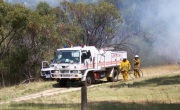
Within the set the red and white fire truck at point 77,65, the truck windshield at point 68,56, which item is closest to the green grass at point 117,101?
the red and white fire truck at point 77,65

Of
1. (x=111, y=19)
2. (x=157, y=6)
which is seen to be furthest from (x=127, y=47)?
(x=157, y=6)

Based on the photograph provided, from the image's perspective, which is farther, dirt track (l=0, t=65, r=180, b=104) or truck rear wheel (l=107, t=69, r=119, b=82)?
truck rear wheel (l=107, t=69, r=119, b=82)

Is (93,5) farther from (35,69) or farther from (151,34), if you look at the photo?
(151,34)

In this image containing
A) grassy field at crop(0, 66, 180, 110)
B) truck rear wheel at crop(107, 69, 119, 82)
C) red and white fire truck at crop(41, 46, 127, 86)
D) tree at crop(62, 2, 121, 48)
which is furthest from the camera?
tree at crop(62, 2, 121, 48)

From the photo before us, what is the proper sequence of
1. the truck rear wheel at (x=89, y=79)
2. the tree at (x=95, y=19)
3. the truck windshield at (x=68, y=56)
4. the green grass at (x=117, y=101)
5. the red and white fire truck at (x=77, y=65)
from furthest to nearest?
1. the tree at (x=95, y=19)
2. the truck rear wheel at (x=89, y=79)
3. the truck windshield at (x=68, y=56)
4. the red and white fire truck at (x=77, y=65)
5. the green grass at (x=117, y=101)

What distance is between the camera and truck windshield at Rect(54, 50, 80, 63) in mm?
22114

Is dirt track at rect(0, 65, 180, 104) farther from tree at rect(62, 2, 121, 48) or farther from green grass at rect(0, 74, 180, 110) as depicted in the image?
tree at rect(62, 2, 121, 48)

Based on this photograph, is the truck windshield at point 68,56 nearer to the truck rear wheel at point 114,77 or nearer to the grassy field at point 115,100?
the grassy field at point 115,100

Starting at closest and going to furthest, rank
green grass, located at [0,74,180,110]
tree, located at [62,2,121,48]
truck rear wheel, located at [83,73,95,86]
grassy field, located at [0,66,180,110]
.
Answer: green grass, located at [0,74,180,110]
grassy field, located at [0,66,180,110]
truck rear wheel, located at [83,73,95,86]
tree, located at [62,2,121,48]

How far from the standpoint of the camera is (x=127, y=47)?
36.9 m

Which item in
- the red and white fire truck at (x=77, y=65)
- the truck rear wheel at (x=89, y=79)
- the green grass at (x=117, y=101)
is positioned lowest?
the green grass at (x=117, y=101)

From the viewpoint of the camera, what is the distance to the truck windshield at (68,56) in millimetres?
22114

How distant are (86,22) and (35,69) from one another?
7.09 meters

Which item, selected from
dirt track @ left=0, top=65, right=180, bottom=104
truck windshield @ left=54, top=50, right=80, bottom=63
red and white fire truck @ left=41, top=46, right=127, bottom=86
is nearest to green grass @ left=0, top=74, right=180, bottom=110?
dirt track @ left=0, top=65, right=180, bottom=104
